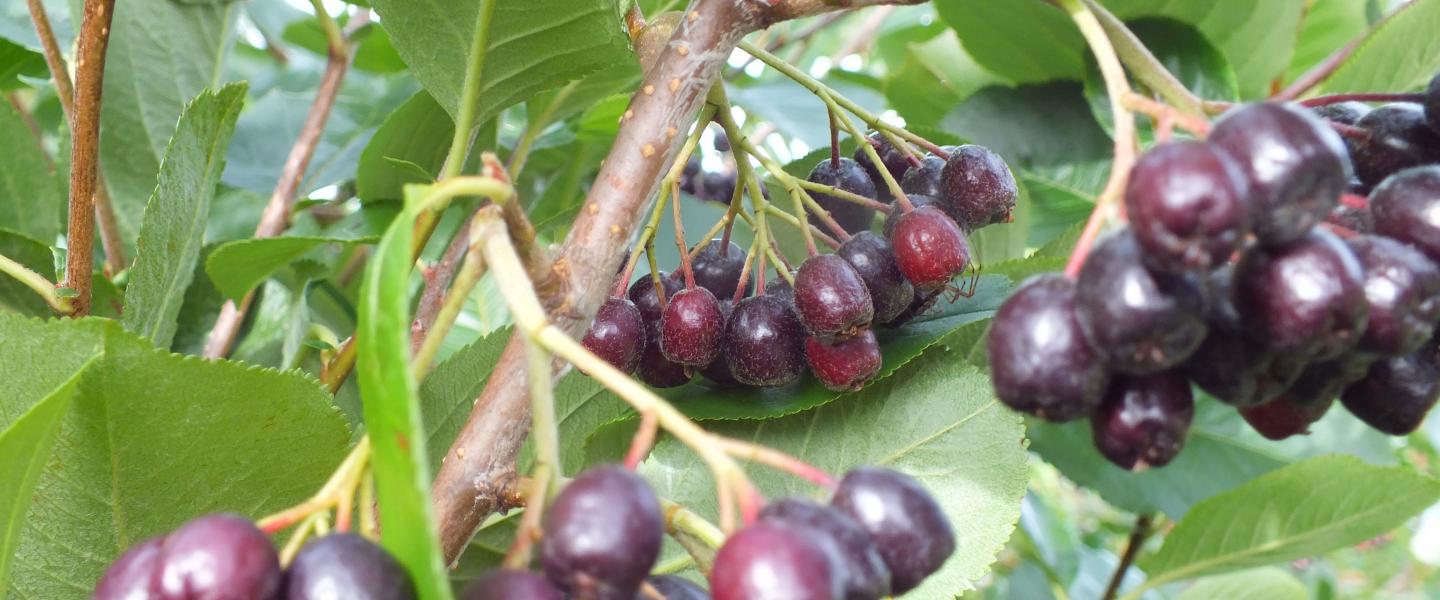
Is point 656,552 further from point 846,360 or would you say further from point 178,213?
point 178,213

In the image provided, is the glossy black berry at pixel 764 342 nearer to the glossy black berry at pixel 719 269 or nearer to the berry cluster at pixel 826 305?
the berry cluster at pixel 826 305

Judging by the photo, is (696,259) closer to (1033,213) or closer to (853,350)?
(853,350)

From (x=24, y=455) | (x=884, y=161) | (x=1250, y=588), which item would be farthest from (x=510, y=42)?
(x=1250, y=588)

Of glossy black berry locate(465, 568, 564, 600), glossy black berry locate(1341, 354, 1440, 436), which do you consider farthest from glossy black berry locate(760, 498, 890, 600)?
glossy black berry locate(1341, 354, 1440, 436)

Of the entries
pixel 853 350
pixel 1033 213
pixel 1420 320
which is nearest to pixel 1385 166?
pixel 1420 320

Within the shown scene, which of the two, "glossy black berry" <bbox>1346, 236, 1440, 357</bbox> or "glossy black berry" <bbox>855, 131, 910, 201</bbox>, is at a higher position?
"glossy black berry" <bbox>1346, 236, 1440, 357</bbox>

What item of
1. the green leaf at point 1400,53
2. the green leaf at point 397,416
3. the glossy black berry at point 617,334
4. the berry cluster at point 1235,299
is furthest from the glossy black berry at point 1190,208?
the green leaf at point 1400,53

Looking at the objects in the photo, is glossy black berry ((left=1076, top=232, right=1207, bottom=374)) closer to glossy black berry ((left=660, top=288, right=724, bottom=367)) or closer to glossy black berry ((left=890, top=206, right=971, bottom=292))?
glossy black berry ((left=890, top=206, right=971, bottom=292))
